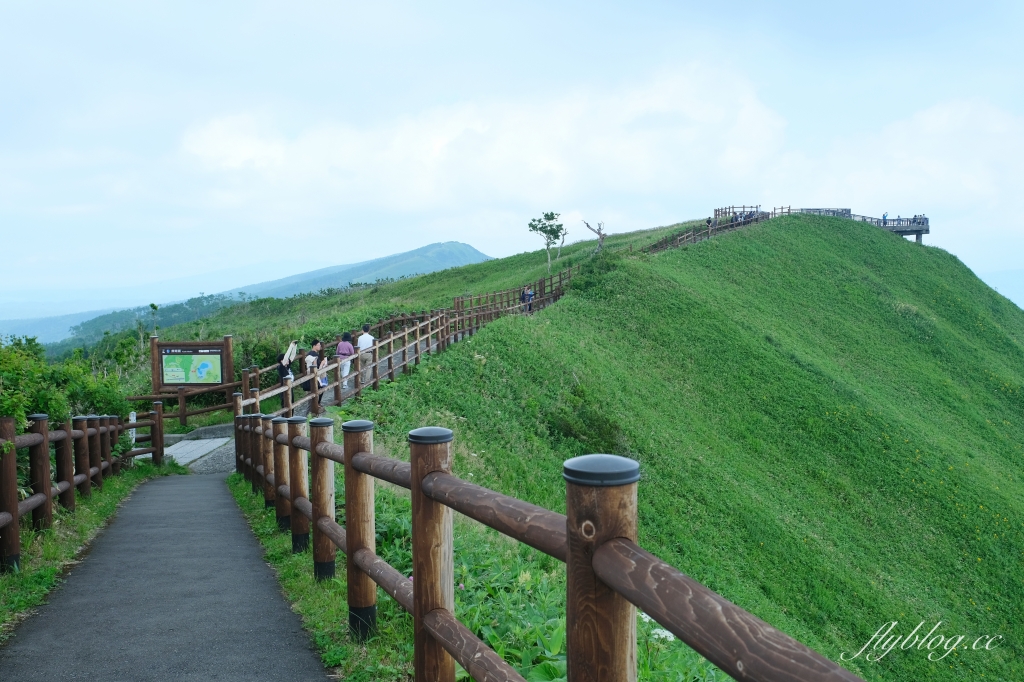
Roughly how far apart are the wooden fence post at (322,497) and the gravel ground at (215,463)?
11.6 m

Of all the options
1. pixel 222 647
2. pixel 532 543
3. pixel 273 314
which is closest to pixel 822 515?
pixel 222 647

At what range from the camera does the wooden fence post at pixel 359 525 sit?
445 centimetres

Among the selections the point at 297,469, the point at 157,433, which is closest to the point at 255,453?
the point at 297,469

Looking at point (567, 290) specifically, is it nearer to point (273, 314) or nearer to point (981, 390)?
point (981, 390)

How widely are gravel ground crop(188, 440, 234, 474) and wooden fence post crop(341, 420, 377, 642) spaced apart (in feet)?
42.2

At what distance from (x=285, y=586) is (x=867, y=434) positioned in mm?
22443

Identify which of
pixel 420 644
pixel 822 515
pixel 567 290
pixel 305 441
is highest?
pixel 567 290

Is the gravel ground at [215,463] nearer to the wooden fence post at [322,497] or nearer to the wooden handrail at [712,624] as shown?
the wooden fence post at [322,497]

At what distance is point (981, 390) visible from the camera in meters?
34.2

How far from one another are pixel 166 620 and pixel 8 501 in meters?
2.12

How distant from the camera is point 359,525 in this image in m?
4.53

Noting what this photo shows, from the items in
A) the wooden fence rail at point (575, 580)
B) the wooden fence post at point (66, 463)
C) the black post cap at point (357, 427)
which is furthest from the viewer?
the wooden fence post at point (66, 463)

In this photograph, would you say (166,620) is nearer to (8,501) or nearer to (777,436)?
(8,501)

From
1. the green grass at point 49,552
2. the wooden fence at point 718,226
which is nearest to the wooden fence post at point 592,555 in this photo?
the green grass at point 49,552
